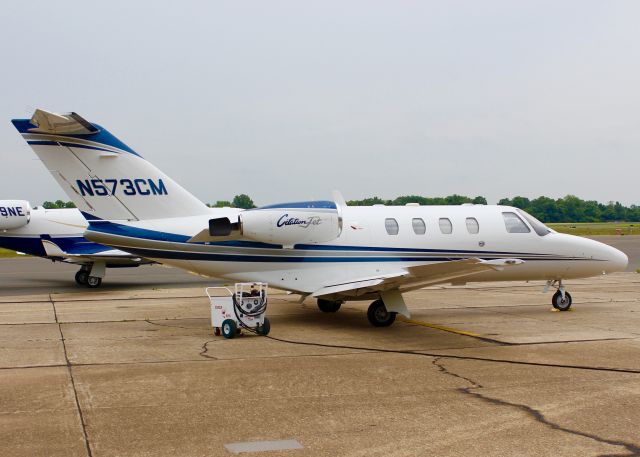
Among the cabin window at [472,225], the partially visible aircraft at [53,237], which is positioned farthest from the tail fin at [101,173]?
the partially visible aircraft at [53,237]

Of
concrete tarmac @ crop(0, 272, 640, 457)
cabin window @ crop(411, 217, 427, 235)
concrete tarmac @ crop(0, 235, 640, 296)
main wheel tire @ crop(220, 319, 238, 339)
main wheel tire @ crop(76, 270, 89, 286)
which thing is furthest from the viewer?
main wheel tire @ crop(76, 270, 89, 286)

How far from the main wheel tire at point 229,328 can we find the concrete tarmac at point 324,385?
1.13 ft

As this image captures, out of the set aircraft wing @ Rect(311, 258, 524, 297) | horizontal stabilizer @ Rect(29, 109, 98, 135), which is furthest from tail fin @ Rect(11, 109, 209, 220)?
aircraft wing @ Rect(311, 258, 524, 297)

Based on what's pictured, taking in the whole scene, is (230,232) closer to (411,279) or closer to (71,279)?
(411,279)

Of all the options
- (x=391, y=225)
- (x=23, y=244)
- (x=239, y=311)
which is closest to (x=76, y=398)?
(x=239, y=311)

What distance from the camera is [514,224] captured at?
52.0 feet

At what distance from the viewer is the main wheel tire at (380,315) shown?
14.2 meters

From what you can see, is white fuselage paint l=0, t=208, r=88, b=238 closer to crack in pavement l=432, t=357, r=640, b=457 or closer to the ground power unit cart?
the ground power unit cart

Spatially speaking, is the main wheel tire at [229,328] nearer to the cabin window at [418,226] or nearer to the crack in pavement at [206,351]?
the crack in pavement at [206,351]

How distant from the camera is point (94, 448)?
6414 mm

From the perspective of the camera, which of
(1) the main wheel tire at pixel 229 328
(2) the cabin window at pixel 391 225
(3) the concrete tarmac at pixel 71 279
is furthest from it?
(3) the concrete tarmac at pixel 71 279

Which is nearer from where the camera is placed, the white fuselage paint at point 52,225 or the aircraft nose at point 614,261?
the aircraft nose at point 614,261

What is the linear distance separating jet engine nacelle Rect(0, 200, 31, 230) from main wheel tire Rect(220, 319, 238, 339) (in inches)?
610

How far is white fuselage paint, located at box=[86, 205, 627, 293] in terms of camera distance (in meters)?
14.1
